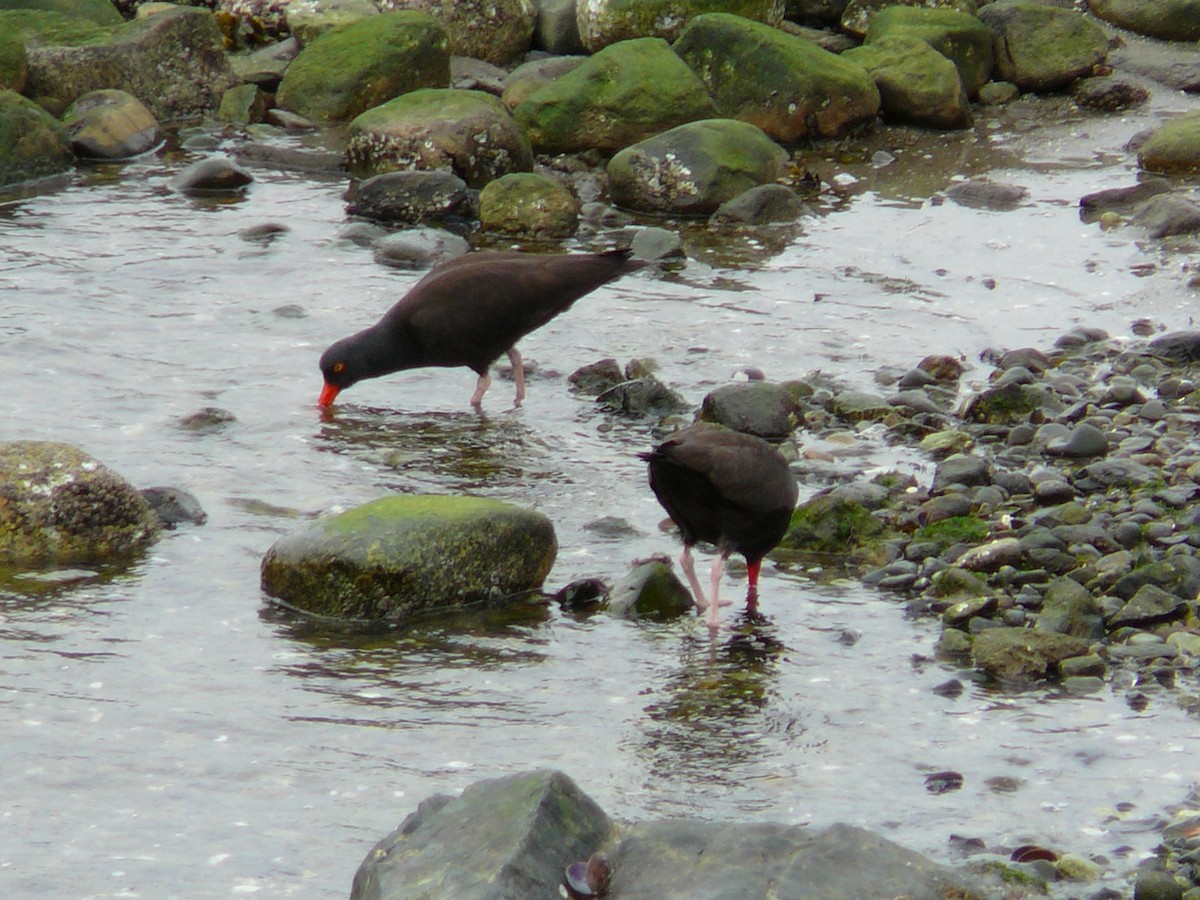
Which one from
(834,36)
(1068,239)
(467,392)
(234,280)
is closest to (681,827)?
(467,392)

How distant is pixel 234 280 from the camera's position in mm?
11430

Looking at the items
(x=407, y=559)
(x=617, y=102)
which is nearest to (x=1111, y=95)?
(x=617, y=102)

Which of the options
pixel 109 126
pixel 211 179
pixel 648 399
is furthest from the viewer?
pixel 109 126

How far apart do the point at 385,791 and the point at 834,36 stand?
42.2 feet

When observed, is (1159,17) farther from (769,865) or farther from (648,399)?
(769,865)

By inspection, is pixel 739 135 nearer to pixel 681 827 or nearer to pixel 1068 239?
pixel 1068 239

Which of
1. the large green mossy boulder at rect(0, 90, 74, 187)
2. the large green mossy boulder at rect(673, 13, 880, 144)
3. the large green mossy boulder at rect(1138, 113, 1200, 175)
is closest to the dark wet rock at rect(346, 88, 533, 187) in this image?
the large green mossy boulder at rect(673, 13, 880, 144)

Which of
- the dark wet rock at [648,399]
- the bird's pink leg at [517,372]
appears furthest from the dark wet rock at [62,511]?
the dark wet rock at [648,399]

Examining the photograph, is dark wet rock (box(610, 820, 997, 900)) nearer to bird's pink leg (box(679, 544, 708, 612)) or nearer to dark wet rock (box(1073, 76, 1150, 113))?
bird's pink leg (box(679, 544, 708, 612))

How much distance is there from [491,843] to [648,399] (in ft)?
17.5

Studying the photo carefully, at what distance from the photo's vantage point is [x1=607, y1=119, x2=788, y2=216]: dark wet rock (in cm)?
1295

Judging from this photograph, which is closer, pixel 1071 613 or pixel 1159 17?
pixel 1071 613

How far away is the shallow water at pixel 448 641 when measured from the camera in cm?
511

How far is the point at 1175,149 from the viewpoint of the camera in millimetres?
13586
